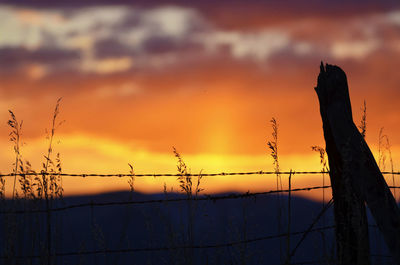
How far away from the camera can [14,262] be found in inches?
191

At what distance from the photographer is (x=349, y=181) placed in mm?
4719

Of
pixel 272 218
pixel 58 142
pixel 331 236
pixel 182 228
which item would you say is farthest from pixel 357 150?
pixel 58 142

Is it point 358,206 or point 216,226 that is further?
point 216,226

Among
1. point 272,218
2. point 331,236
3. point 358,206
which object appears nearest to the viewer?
point 358,206

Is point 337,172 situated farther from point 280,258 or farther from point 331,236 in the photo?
point 280,258

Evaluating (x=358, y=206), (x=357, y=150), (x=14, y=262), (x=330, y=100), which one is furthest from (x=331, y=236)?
(x=14, y=262)

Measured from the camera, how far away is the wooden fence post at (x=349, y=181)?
4582 millimetres

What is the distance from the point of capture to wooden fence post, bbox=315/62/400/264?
458 centimetres

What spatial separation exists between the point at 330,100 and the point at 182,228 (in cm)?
176

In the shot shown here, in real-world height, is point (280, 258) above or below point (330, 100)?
below

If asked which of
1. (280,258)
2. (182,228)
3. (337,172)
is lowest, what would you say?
(280,258)

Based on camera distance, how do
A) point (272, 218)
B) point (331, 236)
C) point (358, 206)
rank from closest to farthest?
point (358, 206) → point (331, 236) → point (272, 218)

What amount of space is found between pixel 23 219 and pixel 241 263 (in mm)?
2159

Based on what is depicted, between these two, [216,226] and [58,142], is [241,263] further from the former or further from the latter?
[58,142]
